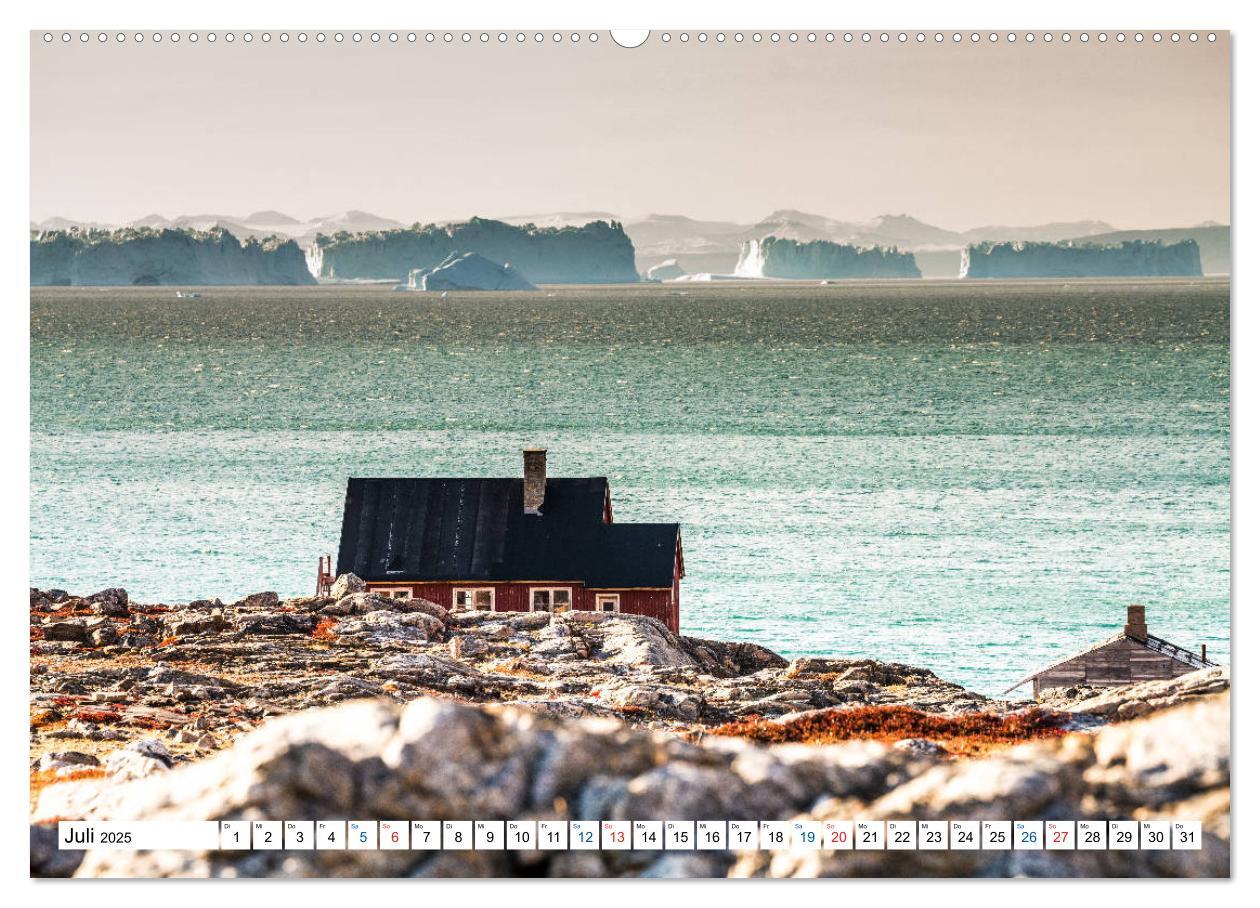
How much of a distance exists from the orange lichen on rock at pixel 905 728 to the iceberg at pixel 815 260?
639cm

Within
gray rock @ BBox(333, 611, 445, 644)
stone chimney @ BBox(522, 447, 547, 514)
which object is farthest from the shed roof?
gray rock @ BBox(333, 611, 445, 644)

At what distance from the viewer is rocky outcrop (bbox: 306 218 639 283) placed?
67.3ft

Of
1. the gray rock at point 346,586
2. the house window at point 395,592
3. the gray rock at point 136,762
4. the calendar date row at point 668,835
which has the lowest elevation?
the gray rock at point 136,762

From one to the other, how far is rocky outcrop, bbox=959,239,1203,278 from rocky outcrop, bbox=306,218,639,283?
458 cm

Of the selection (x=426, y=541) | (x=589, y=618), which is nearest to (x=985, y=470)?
(x=589, y=618)

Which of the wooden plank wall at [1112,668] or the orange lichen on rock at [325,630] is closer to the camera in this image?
the wooden plank wall at [1112,668]

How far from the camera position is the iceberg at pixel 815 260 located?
2114 centimetres

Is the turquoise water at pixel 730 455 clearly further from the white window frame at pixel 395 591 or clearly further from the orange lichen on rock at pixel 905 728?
the orange lichen on rock at pixel 905 728

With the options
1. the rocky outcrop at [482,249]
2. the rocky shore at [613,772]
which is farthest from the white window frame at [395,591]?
the rocky shore at [613,772]

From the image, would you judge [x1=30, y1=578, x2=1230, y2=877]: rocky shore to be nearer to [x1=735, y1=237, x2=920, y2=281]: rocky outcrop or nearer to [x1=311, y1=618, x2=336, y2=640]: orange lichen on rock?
[x1=311, y1=618, x2=336, y2=640]: orange lichen on rock

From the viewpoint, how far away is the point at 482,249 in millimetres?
22453

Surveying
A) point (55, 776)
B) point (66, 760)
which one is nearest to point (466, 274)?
point (66, 760)

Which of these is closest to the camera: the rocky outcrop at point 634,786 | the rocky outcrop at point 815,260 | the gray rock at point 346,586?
the rocky outcrop at point 634,786

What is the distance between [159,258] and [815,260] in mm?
8827
